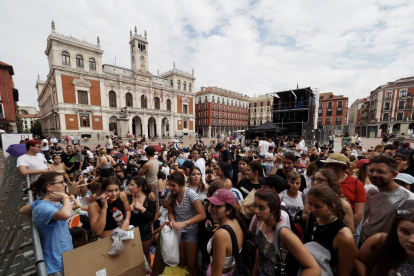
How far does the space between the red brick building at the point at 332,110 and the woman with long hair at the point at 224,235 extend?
5356cm

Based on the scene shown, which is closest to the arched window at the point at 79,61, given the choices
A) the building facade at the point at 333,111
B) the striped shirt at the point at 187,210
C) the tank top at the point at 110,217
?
the tank top at the point at 110,217

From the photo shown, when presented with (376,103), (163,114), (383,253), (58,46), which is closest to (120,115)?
(163,114)

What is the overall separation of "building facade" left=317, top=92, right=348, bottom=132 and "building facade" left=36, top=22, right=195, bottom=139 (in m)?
37.1

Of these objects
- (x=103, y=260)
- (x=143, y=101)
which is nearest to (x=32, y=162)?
(x=103, y=260)

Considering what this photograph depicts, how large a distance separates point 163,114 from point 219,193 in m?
36.1

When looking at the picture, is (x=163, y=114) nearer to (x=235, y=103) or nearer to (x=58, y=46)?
(x=58, y=46)

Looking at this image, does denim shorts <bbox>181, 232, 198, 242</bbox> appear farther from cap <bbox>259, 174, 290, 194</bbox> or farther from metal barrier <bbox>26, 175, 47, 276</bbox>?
metal barrier <bbox>26, 175, 47, 276</bbox>

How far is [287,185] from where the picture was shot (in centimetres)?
257

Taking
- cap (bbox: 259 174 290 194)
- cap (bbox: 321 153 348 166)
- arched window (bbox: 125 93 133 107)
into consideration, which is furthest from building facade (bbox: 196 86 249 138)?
cap (bbox: 259 174 290 194)

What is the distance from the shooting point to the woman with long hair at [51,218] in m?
1.75

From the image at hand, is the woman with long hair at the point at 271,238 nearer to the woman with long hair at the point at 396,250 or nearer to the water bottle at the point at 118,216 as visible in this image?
the woman with long hair at the point at 396,250

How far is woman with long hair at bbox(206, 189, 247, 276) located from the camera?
152cm

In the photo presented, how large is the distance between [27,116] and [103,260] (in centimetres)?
10537

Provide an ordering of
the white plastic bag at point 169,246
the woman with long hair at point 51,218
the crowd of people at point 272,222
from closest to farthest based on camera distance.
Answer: the crowd of people at point 272,222, the woman with long hair at point 51,218, the white plastic bag at point 169,246
